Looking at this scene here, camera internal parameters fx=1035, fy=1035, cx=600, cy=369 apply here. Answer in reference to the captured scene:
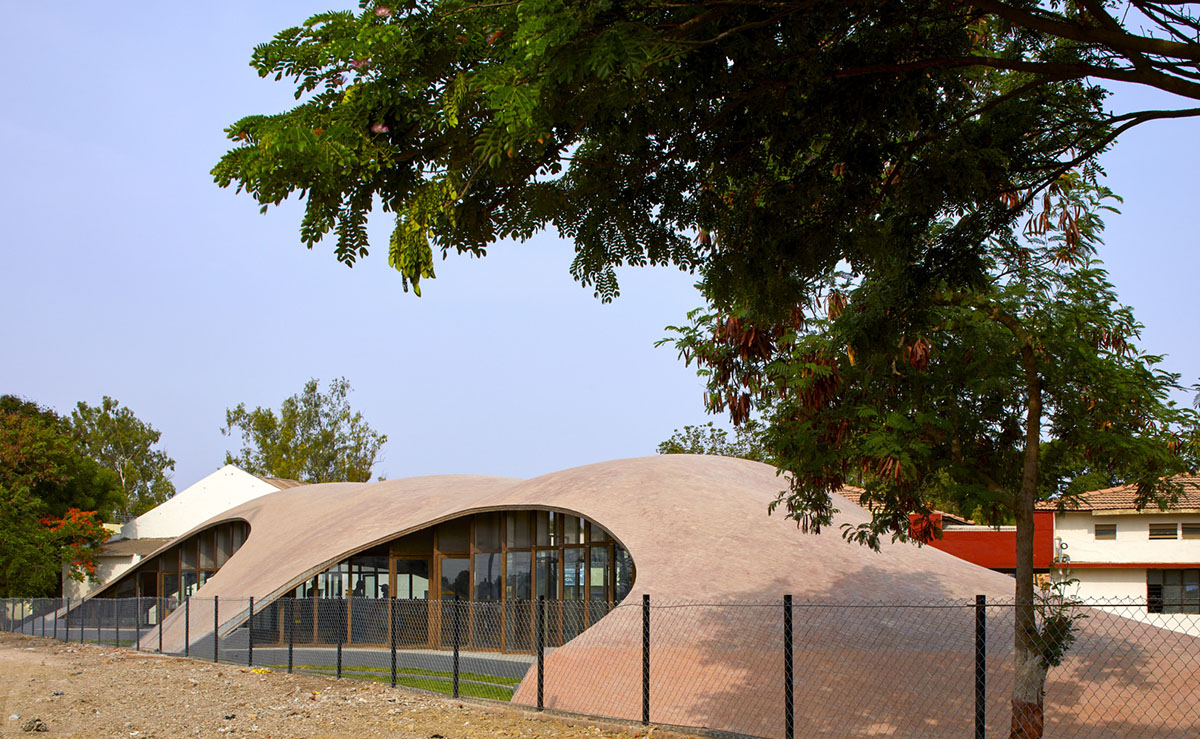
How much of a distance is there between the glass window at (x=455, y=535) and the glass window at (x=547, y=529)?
2.34 meters

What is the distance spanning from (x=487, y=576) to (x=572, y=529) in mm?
3114

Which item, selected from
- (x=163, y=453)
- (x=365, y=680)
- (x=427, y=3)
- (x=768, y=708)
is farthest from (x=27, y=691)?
(x=163, y=453)

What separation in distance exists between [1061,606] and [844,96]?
4.95m

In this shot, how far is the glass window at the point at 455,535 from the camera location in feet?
86.0

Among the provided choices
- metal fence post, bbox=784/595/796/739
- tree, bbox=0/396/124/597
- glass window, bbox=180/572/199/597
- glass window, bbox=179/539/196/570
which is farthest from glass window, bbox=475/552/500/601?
tree, bbox=0/396/124/597

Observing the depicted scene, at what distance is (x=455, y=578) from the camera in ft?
86.3

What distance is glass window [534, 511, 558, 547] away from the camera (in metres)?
24.4

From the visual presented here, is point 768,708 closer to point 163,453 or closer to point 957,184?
point 957,184

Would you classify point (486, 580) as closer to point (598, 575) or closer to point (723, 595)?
point (598, 575)

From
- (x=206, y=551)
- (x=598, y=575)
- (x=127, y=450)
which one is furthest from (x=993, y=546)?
(x=127, y=450)

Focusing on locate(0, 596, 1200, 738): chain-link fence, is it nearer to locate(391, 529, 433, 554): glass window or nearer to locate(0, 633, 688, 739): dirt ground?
locate(0, 633, 688, 739): dirt ground

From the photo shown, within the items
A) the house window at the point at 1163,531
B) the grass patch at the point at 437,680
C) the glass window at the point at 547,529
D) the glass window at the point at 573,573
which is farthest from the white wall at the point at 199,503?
the house window at the point at 1163,531

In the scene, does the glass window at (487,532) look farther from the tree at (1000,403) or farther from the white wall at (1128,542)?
the white wall at (1128,542)

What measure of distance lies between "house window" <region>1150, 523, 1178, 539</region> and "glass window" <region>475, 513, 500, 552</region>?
25.2m
